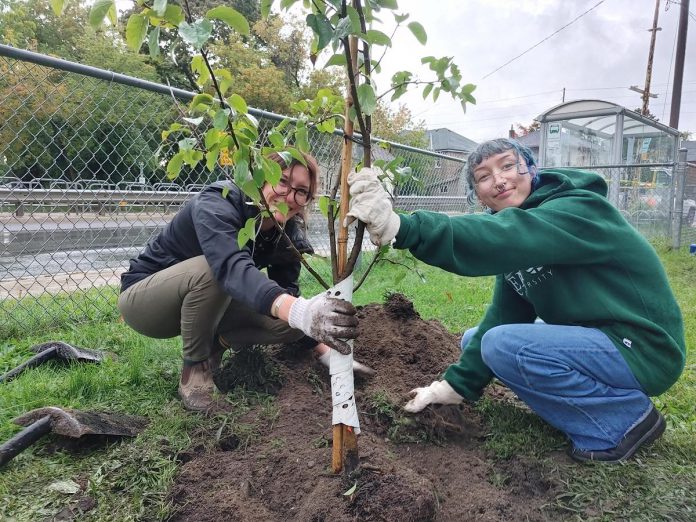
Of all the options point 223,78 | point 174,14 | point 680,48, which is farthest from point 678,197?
point 680,48

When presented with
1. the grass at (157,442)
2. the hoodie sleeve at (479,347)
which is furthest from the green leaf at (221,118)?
the hoodie sleeve at (479,347)

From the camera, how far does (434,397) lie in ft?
6.77

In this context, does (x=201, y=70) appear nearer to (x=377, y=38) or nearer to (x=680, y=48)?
(x=377, y=38)

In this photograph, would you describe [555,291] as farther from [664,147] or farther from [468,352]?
[664,147]

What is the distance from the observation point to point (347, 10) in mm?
1230

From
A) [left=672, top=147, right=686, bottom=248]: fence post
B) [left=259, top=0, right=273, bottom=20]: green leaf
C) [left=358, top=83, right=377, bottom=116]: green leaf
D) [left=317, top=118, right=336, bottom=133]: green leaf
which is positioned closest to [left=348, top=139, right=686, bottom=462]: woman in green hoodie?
[left=358, top=83, right=377, bottom=116]: green leaf

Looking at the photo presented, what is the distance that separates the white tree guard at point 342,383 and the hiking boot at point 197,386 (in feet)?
2.57

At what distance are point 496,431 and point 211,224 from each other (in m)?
1.41

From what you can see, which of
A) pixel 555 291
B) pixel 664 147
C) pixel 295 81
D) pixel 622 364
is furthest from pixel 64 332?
pixel 295 81

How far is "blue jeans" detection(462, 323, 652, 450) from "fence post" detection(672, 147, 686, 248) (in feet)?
25.9

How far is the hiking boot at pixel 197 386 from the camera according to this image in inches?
82.0

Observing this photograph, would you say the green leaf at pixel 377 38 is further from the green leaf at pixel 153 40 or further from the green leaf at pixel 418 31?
the green leaf at pixel 153 40

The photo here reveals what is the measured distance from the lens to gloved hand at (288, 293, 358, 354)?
1.46 m

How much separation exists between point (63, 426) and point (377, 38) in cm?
166
